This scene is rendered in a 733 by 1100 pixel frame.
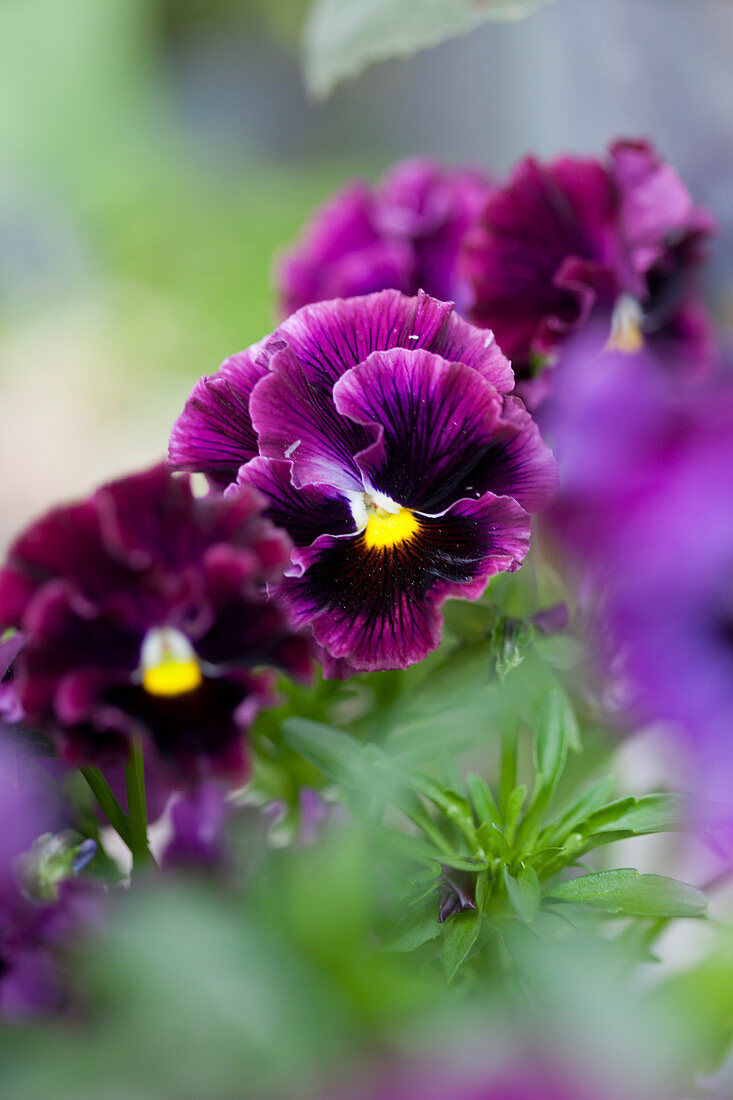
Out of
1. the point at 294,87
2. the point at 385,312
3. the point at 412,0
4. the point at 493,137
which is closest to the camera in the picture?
the point at 385,312

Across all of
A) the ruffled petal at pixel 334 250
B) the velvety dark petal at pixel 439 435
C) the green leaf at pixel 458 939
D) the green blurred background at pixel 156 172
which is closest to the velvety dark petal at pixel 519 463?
the velvety dark petal at pixel 439 435

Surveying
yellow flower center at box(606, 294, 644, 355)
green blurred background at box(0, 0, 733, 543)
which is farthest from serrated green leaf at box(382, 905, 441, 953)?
green blurred background at box(0, 0, 733, 543)

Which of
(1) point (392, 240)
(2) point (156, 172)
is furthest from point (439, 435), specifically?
(2) point (156, 172)

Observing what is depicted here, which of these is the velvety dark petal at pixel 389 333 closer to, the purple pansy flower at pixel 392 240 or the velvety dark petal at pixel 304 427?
the velvety dark petal at pixel 304 427

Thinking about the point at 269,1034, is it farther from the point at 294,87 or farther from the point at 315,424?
the point at 294,87

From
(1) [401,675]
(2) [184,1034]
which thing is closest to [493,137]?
(1) [401,675]

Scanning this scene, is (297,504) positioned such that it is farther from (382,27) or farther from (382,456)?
(382,27)

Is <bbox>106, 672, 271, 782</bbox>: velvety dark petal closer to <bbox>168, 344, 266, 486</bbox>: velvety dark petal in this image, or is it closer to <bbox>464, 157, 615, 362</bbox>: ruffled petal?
<bbox>168, 344, 266, 486</bbox>: velvety dark petal
